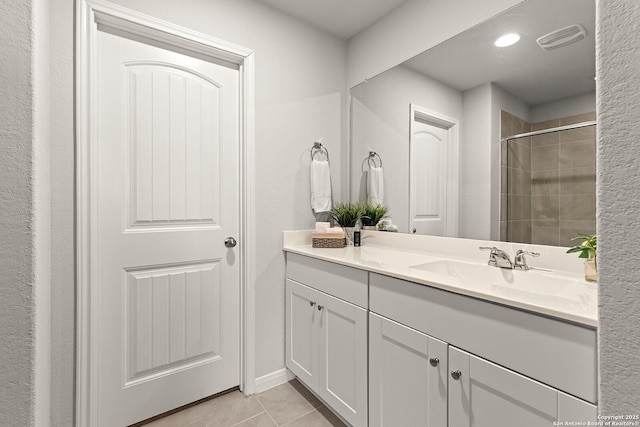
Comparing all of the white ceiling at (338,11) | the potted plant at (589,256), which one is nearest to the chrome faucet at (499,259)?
the potted plant at (589,256)

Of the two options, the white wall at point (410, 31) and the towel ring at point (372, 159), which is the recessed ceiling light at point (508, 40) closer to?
the white wall at point (410, 31)

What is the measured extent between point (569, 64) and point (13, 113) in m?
1.96

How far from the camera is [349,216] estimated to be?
212cm

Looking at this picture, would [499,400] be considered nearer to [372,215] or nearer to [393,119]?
[372,215]

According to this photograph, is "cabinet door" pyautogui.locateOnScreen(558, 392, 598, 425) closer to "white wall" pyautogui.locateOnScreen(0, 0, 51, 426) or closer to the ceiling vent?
the ceiling vent

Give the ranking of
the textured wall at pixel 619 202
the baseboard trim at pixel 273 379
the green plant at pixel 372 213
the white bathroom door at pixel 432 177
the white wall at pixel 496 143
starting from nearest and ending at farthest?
the textured wall at pixel 619 202 → the white wall at pixel 496 143 → the white bathroom door at pixel 432 177 → the baseboard trim at pixel 273 379 → the green plant at pixel 372 213

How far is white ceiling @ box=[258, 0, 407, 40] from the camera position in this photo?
6.18 feet

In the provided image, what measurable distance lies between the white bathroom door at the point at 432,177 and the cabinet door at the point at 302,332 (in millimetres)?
768

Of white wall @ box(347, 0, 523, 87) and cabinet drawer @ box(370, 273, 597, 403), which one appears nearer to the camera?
Answer: cabinet drawer @ box(370, 273, 597, 403)

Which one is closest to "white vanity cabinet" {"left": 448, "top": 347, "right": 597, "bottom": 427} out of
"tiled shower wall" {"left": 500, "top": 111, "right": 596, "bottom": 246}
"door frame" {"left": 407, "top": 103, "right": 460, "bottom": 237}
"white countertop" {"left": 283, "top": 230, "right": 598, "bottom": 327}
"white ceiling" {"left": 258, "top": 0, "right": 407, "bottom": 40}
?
"white countertop" {"left": 283, "top": 230, "right": 598, "bottom": 327}

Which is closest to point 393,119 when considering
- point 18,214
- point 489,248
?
point 489,248

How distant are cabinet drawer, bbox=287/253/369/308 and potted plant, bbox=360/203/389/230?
Answer: 56 centimetres

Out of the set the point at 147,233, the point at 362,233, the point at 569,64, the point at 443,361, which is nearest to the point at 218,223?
the point at 147,233

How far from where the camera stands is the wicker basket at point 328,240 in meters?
1.90
